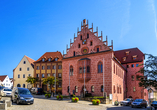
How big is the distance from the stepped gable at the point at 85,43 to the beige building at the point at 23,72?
70.7 feet

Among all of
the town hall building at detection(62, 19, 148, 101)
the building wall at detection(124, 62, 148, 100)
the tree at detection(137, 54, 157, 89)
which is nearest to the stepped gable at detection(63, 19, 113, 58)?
the town hall building at detection(62, 19, 148, 101)

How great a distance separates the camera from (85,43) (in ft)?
140

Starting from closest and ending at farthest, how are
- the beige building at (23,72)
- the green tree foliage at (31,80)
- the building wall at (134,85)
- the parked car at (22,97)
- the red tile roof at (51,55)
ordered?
the parked car at (22,97) < the building wall at (134,85) < the green tree foliage at (31,80) < the red tile roof at (51,55) < the beige building at (23,72)

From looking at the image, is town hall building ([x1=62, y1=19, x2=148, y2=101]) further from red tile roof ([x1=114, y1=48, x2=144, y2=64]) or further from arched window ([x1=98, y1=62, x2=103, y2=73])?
red tile roof ([x1=114, y1=48, x2=144, y2=64])

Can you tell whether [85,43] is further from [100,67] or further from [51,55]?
[51,55]

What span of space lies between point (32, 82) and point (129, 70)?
105 ft

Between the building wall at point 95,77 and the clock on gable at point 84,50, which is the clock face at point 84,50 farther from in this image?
the building wall at point 95,77

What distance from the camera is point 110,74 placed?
37.4 m

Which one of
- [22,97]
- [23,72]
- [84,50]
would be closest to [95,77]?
[84,50]

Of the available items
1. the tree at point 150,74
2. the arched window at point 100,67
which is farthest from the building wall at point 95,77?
the tree at point 150,74

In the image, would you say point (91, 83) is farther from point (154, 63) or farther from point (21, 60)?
point (21, 60)

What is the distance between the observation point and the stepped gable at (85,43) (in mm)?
40250

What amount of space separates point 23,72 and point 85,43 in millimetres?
30511

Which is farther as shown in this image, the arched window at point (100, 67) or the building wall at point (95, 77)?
the arched window at point (100, 67)
